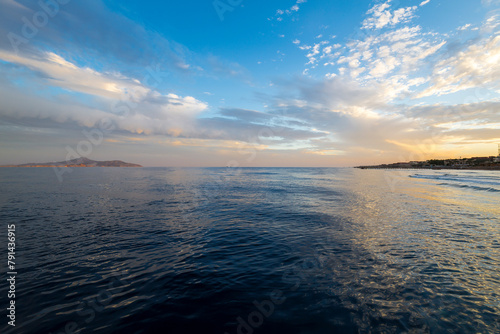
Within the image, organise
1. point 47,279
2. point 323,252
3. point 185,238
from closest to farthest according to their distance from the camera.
Answer: point 47,279 < point 323,252 < point 185,238

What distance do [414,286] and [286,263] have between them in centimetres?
626

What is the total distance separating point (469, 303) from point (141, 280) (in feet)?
49.0

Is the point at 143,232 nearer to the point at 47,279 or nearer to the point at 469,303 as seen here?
the point at 47,279

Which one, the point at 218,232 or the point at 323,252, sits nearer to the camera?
the point at 323,252

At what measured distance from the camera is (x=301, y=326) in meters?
7.29

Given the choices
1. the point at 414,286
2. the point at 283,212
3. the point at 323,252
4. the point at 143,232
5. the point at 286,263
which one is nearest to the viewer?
the point at 414,286

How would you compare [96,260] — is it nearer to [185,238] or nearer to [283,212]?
[185,238]

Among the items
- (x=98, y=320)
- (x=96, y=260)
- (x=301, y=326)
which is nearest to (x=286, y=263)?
(x=301, y=326)

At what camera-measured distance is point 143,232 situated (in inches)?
694

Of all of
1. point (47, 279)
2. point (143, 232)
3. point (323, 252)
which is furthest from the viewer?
point (143, 232)

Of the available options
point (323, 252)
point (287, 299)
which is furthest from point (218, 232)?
point (287, 299)

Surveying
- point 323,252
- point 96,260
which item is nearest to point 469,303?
point 323,252

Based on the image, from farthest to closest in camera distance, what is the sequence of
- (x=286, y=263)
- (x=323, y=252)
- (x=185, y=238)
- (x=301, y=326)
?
1. (x=185, y=238)
2. (x=323, y=252)
3. (x=286, y=263)
4. (x=301, y=326)

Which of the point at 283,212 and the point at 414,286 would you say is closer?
the point at 414,286
